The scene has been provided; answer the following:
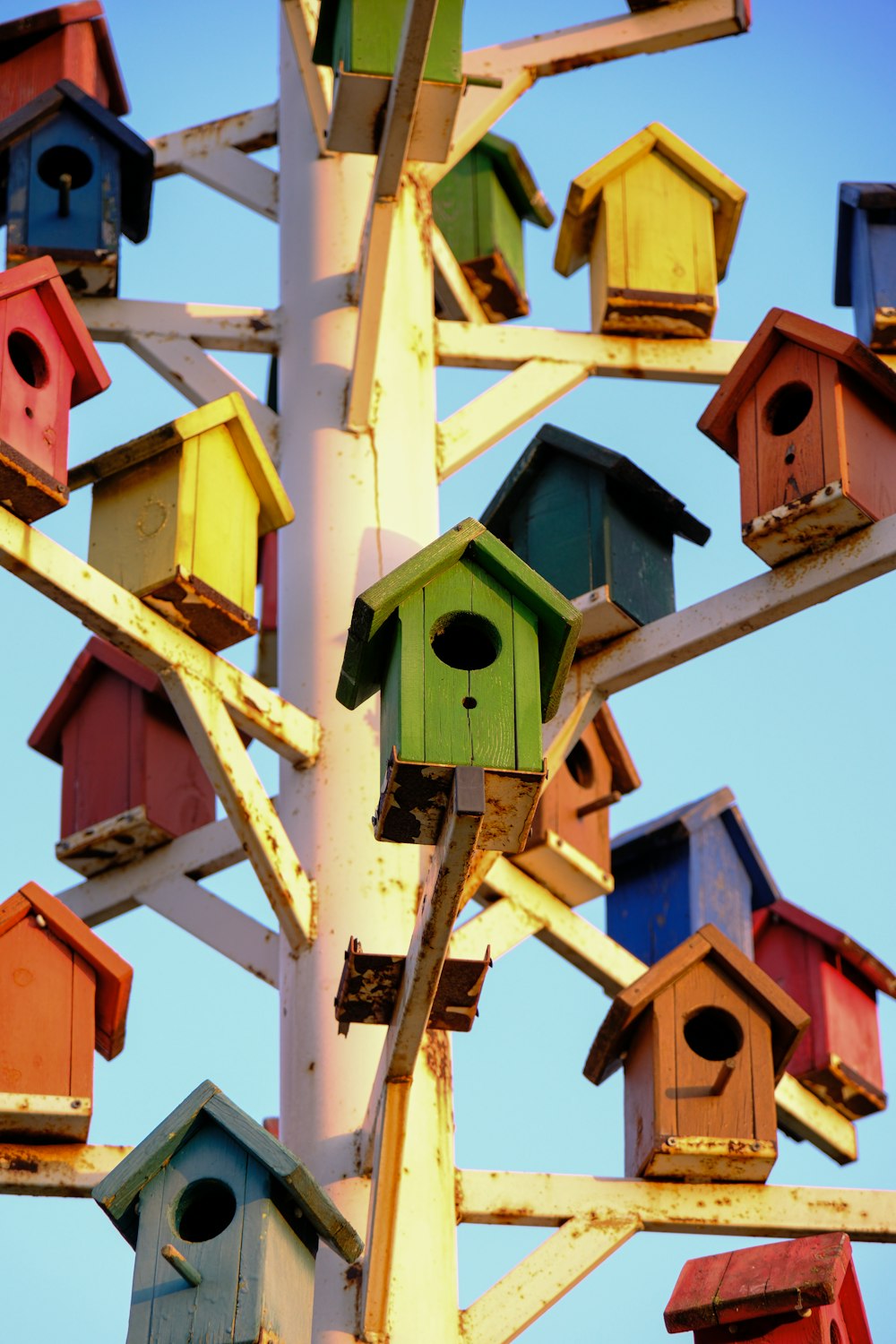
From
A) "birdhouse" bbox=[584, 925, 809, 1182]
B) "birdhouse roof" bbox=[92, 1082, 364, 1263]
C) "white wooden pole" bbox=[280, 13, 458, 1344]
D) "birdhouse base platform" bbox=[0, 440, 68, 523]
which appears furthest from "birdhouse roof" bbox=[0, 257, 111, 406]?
"birdhouse" bbox=[584, 925, 809, 1182]

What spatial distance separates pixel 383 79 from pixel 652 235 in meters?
1.87

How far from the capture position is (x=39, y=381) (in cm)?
657

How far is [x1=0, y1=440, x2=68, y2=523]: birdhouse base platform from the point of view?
19.9 feet

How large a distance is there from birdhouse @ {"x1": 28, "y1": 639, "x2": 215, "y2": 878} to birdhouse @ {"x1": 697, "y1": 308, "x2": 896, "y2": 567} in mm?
2236

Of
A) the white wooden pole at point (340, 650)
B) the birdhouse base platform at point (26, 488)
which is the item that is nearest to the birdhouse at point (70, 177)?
the white wooden pole at point (340, 650)

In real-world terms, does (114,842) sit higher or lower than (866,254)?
lower

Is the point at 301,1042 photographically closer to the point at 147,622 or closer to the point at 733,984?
the point at 147,622

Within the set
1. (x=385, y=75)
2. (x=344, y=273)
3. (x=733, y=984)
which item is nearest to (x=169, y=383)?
(x=344, y=273)

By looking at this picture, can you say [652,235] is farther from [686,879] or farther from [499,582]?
[499,582]

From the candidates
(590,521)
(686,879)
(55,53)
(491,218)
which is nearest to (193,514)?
(590,521)

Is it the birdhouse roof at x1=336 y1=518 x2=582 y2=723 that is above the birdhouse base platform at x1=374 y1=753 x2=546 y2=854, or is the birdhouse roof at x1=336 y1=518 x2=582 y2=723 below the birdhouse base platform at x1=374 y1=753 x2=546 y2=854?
above

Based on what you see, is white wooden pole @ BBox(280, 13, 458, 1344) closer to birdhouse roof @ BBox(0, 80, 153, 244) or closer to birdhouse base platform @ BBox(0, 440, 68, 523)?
birdhouse roof @ BBox(0, 80, 153, 244)

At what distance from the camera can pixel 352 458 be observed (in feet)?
23.7

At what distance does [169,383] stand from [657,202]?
1955mm
